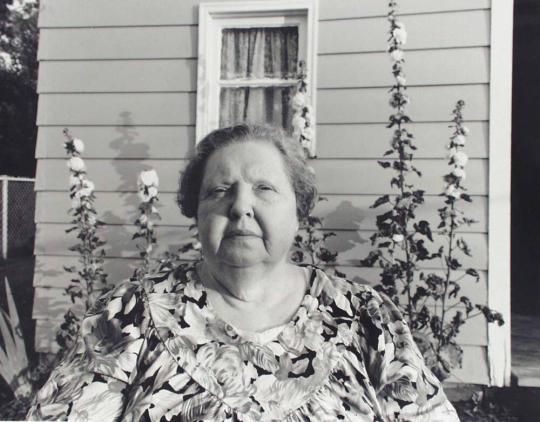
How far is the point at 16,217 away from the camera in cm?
494

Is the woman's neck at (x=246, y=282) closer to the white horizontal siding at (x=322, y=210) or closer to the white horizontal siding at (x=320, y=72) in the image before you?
the white horizontal siding at (x=322, y=210)

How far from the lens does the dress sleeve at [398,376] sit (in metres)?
1.28


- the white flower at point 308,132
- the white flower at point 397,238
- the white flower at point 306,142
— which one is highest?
the white flower at point 308,132

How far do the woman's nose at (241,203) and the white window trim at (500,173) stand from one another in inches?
75.8

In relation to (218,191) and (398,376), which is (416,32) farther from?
(398,376)

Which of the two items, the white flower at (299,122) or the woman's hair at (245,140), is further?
the white flower at (299,122)

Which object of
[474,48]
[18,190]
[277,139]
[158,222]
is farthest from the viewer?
[18,190]

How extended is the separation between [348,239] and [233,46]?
1.41 metres

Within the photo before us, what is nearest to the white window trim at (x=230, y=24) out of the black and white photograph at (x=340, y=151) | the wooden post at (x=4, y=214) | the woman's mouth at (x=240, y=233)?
the black and white photograph at (x=340, y=151)

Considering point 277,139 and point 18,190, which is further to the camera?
point 18,190

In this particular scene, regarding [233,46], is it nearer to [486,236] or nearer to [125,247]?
[125,247]

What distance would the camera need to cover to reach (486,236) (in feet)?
8.98

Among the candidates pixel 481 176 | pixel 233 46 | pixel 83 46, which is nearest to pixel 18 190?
pixel 83 46

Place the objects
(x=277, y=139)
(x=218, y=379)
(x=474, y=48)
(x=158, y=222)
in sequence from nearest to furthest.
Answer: (x=218, y=379), (x=277, y=139), (x=474, y=48), (x=158, y=222)
